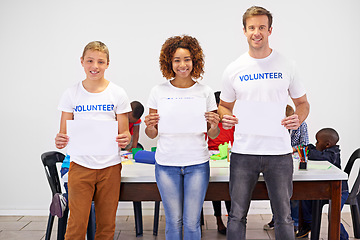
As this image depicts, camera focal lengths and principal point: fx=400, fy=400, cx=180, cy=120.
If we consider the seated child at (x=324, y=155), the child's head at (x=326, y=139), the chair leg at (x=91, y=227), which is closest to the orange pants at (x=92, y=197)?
the chair leg at (x=91, y=227)

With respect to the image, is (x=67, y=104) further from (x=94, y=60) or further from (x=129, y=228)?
(x=129, y=228)

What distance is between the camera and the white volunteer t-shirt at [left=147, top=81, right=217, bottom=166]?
7.39 ft

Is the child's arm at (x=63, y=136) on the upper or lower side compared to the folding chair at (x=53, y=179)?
upper

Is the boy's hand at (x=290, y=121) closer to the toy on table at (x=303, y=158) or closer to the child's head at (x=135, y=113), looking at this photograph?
the toy on table at (x=303, y=158)

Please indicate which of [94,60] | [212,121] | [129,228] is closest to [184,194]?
[212,121]

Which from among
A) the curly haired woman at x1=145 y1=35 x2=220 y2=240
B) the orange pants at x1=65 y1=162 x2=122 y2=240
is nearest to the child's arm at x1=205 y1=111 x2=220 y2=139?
the curly haired woman at x1=145 y1=35 x2=220 y2=240

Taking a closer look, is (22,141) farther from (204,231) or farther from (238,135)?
(238,135)

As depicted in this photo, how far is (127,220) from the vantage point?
4.18 m

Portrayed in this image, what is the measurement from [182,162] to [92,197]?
0.60m

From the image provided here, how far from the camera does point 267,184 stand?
2.28m

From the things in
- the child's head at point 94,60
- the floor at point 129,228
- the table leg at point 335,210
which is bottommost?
the floor at point 129,228

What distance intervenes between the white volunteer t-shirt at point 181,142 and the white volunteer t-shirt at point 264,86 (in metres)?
0.18

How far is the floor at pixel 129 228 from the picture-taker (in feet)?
11.9

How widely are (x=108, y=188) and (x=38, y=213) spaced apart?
2.38 metres
